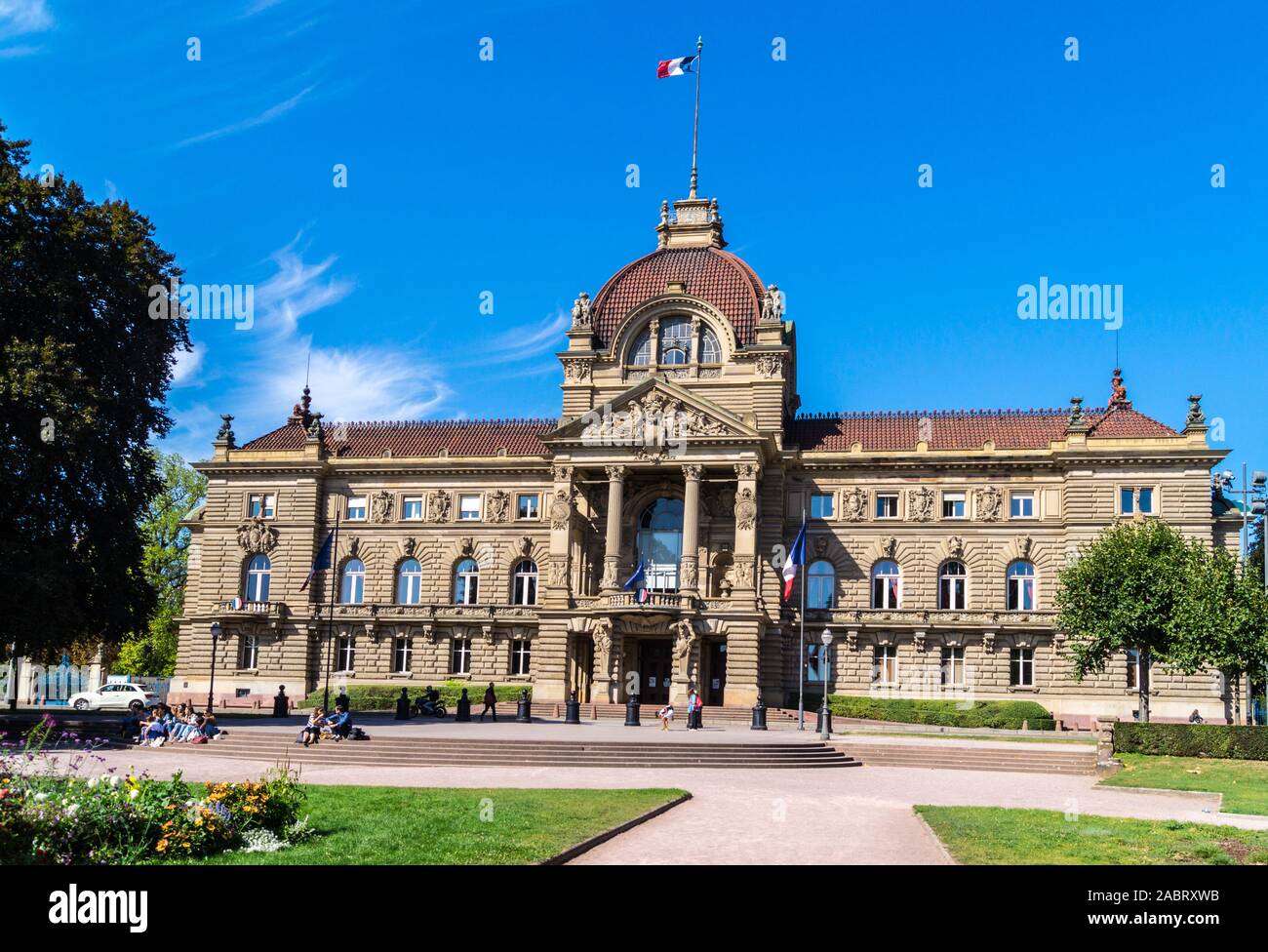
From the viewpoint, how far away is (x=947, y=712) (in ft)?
194

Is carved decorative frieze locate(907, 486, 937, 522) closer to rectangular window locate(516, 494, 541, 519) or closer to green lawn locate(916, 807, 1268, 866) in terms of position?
rectangular window locate(516, 494, 541, 519)

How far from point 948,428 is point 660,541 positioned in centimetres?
1769

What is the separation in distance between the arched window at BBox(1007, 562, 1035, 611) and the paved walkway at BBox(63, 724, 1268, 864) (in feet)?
88.2

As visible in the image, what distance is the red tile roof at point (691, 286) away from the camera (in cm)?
6794

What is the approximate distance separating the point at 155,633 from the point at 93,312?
169 feet

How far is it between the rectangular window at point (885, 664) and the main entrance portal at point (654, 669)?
35.7 feet

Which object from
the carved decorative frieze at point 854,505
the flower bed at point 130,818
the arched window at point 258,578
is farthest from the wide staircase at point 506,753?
the arched window at point 258,578

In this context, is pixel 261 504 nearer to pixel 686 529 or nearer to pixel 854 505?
pixel 686 529

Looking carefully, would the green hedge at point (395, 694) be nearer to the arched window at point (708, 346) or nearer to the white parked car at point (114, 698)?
the white parked car at point (114, 698)

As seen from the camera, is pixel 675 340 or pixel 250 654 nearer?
pixel 675 340

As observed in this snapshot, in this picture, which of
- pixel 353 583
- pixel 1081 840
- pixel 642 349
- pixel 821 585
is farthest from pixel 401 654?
pixel 1081 840

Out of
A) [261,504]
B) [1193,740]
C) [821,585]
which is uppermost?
[261,504]

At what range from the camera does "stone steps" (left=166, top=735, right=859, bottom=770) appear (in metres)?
36.3
